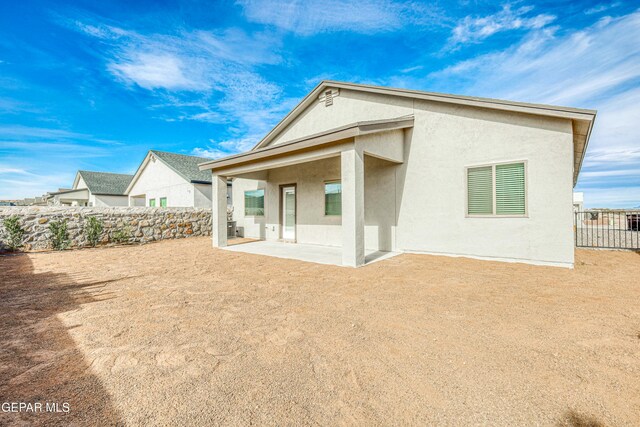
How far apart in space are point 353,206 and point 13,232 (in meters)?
11.7

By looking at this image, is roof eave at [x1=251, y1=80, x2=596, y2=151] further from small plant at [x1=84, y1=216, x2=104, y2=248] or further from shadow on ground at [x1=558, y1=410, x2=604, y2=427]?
small plant at [x1=84, y1=216, x2=104, y2=248]

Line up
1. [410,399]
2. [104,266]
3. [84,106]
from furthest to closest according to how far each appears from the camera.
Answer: [84,106]
[104,266]
[410,399]

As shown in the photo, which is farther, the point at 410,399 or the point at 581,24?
the point at 581,24

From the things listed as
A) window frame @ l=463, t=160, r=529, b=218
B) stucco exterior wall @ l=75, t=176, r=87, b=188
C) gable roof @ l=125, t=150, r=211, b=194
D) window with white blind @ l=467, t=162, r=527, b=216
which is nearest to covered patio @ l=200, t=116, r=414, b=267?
window frame @ l=463, t=160, r=529, b=218

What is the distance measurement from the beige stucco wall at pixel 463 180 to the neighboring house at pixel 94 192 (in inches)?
886

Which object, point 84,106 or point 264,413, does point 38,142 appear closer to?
point 84,106

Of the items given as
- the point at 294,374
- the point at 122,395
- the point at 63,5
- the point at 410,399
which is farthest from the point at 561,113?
the point at 63,5

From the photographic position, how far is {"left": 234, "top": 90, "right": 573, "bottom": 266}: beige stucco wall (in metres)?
6.15

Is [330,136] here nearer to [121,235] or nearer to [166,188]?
[121,235]

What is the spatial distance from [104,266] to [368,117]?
8927 millimetres

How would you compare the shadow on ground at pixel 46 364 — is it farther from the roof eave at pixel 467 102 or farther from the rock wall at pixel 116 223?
the roof eave at pixel 467 102

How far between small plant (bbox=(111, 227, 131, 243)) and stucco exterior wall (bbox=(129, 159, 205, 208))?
5.83 metres

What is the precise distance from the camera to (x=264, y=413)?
187 centimetres

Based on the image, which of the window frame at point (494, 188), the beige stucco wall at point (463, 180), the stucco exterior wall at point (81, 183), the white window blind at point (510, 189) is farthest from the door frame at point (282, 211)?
the stucco exterior wall at point (81, 183)
